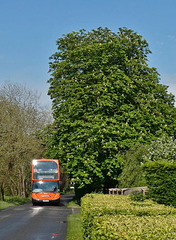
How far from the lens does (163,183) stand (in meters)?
15.6

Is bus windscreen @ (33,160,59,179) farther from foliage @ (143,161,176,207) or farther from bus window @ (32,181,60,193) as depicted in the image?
foliage @ (143,161,176,207)

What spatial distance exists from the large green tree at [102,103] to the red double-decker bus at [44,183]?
65.8 inches

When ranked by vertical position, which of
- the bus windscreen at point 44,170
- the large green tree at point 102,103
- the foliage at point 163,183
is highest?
the large green tree at point 102,103

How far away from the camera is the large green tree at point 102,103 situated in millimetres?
28156

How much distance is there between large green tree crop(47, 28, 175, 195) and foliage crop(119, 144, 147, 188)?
1315mm

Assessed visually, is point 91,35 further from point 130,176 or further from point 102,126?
point 130,176

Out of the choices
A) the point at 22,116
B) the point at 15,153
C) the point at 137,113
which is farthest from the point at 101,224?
the point at 22,116

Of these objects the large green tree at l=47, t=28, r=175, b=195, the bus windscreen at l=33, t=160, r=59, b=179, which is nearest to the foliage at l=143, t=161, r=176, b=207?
A: the large green tree at l=47, t=28, r=175, b=195

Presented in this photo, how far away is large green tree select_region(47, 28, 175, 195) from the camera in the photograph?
28.2 m

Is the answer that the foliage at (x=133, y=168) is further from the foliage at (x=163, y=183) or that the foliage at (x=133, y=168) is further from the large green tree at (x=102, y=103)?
the foliage at (x=163, y=183)

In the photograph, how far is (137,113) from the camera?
29.7 meters

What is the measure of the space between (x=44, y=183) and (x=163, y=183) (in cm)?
2045

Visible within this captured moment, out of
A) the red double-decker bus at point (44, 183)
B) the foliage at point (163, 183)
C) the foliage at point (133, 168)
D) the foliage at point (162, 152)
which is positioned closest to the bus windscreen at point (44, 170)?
the red double-decker bus at point (44, 183)

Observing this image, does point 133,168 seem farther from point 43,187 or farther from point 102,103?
point 43,187
